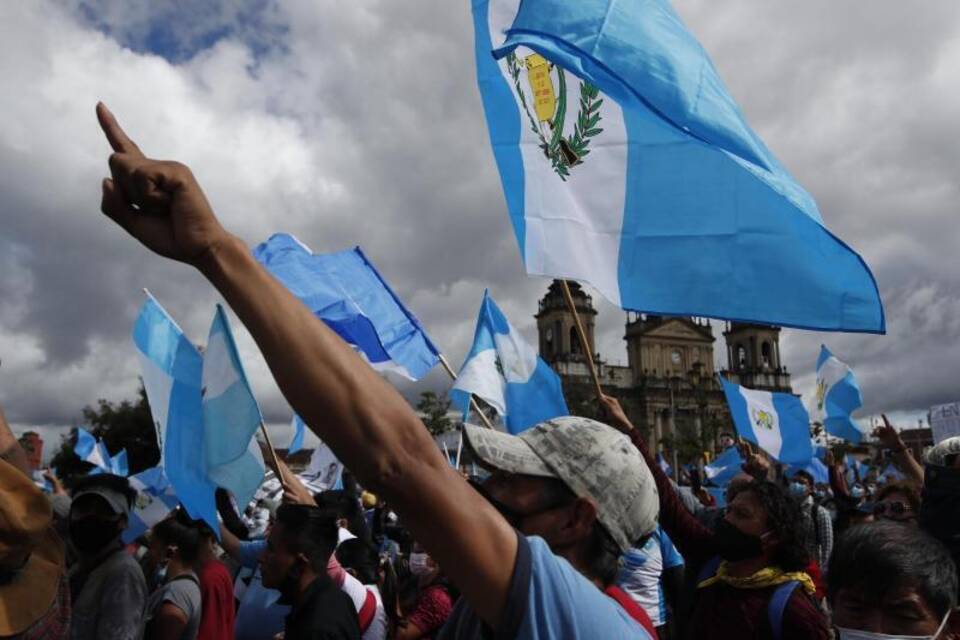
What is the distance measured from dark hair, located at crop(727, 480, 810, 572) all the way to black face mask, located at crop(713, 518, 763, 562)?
9cm

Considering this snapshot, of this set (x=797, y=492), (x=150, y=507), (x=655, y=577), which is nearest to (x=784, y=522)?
(x=797, y=492)

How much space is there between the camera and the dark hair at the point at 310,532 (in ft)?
12.8

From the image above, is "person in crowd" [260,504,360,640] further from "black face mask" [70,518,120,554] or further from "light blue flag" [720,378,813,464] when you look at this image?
"light blue flag" [720,378,813,464]

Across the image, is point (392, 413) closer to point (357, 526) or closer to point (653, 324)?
point (357, 526)

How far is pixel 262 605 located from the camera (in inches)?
176

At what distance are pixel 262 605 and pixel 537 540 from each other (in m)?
3.47

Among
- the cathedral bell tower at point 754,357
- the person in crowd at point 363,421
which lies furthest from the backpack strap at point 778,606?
the cathedral bell tower at point 754,357

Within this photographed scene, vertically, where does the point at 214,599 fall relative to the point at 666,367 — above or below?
below

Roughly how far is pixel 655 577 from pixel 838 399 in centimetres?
744

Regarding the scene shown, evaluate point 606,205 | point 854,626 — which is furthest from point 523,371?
point 854,626

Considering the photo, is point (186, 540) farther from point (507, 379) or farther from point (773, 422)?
point (773, 422)

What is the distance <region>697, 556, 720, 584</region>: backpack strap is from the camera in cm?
375

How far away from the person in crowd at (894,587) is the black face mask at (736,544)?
1156 mm

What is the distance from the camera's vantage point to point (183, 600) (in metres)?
4.22
